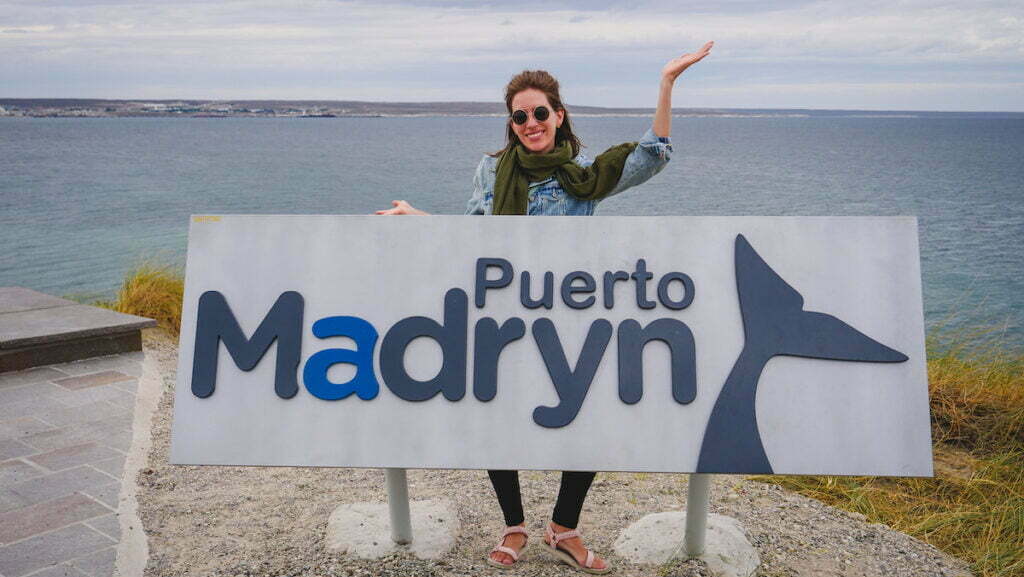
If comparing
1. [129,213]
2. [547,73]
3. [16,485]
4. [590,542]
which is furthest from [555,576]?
[129,213]

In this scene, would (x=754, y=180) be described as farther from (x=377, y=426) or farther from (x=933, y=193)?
(x=377, y=426)

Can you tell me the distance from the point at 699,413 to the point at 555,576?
3.25ft

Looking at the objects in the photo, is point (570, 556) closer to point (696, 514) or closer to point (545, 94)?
point (696, 514)

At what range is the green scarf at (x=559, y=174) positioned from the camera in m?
2.93

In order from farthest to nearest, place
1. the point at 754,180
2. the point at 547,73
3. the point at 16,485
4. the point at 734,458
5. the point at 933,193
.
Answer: the point at 754,180 → the point at 933,193 → the point at 16,485 → the point at 547,73 → the point at 734,458

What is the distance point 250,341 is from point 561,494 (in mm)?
1293

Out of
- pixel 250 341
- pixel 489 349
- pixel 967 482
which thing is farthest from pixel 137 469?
pixel 967 482

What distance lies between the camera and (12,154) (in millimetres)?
68062

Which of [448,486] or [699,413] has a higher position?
[699,413]

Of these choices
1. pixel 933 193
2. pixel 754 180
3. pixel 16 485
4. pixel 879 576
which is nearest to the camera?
pixel 879 576

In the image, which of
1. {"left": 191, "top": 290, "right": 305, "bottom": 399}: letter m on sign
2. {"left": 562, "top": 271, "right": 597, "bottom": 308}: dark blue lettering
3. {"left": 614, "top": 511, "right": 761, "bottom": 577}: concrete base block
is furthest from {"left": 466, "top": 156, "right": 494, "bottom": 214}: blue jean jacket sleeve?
{"left": 614, "top": 511, "right": 761, "bottom": 577}: concrete base block

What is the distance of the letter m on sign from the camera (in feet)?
8.46

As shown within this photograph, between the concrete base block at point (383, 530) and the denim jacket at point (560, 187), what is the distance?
1366mm

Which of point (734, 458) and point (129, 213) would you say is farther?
point (129, 213)
